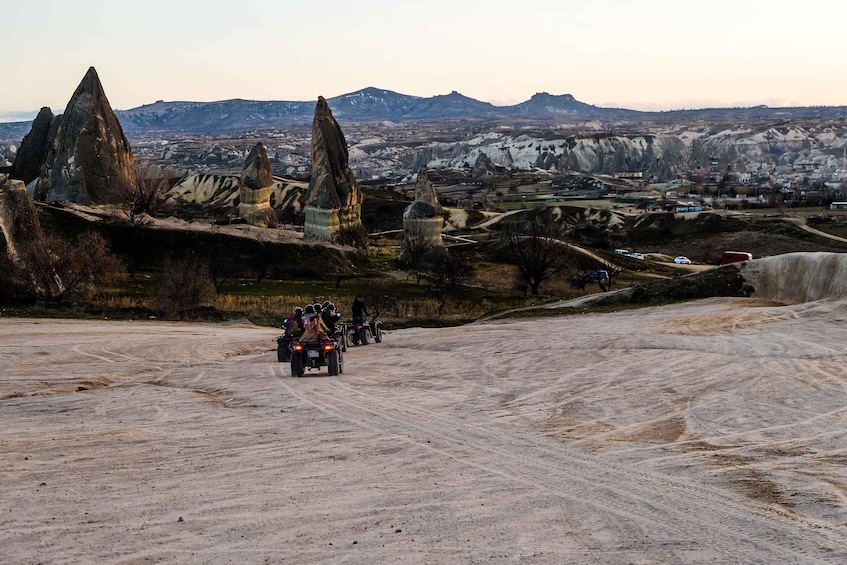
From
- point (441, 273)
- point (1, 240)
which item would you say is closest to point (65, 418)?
point (1, 240)

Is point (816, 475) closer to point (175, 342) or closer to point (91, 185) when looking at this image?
point (175, 342)

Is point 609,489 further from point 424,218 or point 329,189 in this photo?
point 424,218

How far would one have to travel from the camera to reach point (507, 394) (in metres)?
18.6

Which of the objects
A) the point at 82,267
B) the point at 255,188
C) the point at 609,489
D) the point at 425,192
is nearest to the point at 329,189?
the point at 425,192

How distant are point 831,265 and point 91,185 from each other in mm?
54802

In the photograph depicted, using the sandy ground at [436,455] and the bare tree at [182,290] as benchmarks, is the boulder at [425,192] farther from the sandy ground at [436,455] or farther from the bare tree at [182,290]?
the sandy ground at [436,455]

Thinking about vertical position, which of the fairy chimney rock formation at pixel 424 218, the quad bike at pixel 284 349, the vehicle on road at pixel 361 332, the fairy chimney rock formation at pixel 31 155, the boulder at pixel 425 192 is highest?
the fairy chimney rock formation at pixel 31 155

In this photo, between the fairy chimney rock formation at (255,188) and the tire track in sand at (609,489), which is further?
the fairy chimney rock formation at (255,188)

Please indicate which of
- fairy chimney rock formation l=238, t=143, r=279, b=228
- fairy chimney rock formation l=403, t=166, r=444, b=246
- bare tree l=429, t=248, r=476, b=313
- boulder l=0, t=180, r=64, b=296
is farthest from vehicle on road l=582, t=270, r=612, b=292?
boulder l=0, t=180, r=64, b=296

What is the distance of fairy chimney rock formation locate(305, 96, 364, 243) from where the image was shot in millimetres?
74562

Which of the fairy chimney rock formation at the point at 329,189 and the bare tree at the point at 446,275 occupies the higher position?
the fairy chimney rock formation at the point at 329,189

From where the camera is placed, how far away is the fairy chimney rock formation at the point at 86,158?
6856cm

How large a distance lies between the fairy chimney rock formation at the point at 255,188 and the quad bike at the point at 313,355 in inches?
2564

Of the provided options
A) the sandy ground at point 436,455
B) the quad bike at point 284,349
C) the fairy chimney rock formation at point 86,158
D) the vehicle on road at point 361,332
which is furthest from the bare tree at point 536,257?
the quad bike at point 284,349
